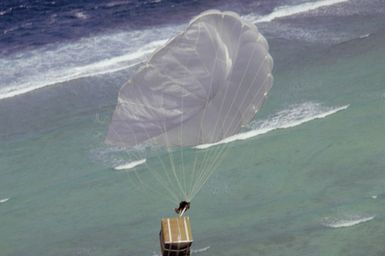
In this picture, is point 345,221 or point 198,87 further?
point 345,221

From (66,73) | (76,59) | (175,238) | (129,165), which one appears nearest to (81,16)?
(76,59)

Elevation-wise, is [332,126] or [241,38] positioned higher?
[241,38]

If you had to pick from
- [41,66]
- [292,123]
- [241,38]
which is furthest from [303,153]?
[41,66]

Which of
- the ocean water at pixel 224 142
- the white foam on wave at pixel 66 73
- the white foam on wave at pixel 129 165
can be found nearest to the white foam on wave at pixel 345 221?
the ocean water at pixel 224 142

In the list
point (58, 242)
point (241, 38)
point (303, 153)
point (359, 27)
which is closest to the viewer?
point (241, 38)

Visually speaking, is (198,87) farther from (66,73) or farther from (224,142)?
(66,73)

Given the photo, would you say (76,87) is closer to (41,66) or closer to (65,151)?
(41,66)

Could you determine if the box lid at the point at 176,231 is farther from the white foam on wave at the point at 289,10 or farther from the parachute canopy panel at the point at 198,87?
the white foam on wave at the point at 289,10
